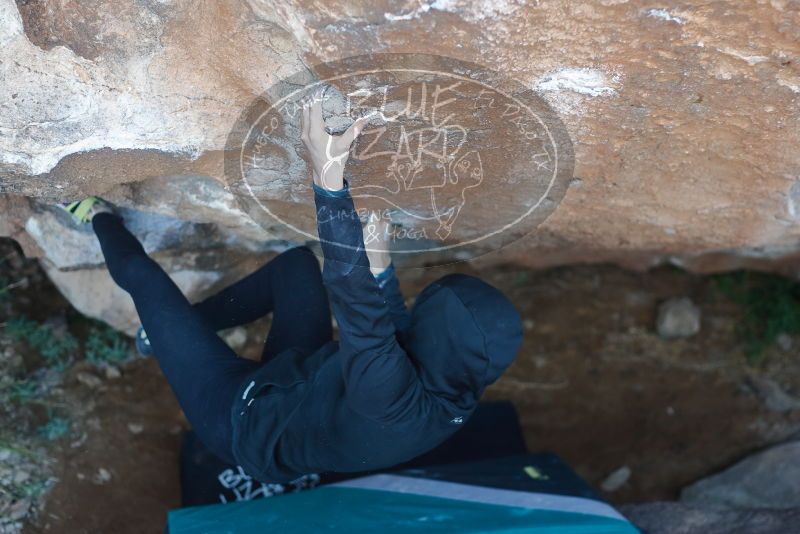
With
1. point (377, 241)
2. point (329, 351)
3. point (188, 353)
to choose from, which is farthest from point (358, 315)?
point (188, 353)

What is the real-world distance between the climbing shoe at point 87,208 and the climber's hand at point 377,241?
2.36 ft

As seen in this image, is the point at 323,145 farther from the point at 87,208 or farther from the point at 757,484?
the point at 757,484

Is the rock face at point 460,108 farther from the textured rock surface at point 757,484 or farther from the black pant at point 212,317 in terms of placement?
the textured rock surface at point 757,484

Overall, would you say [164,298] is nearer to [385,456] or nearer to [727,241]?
[385,456]

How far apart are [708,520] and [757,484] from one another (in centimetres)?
31

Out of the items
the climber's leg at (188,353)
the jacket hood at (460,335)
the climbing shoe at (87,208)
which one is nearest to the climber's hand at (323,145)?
the jacket hood at (460,335)

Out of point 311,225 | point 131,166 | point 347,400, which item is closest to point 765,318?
point 311,225

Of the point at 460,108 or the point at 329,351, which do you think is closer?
the point at 460,108

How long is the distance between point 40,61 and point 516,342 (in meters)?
1.01

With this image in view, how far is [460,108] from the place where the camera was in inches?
60.0

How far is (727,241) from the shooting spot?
2221 mm

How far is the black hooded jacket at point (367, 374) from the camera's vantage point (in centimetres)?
134

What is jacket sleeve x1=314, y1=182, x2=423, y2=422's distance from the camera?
132cm

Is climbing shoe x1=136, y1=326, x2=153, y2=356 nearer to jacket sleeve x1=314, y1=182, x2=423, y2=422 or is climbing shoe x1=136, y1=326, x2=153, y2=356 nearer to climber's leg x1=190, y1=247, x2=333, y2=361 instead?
climber's leg x1=190, y1=247, x2=333, y2=361
